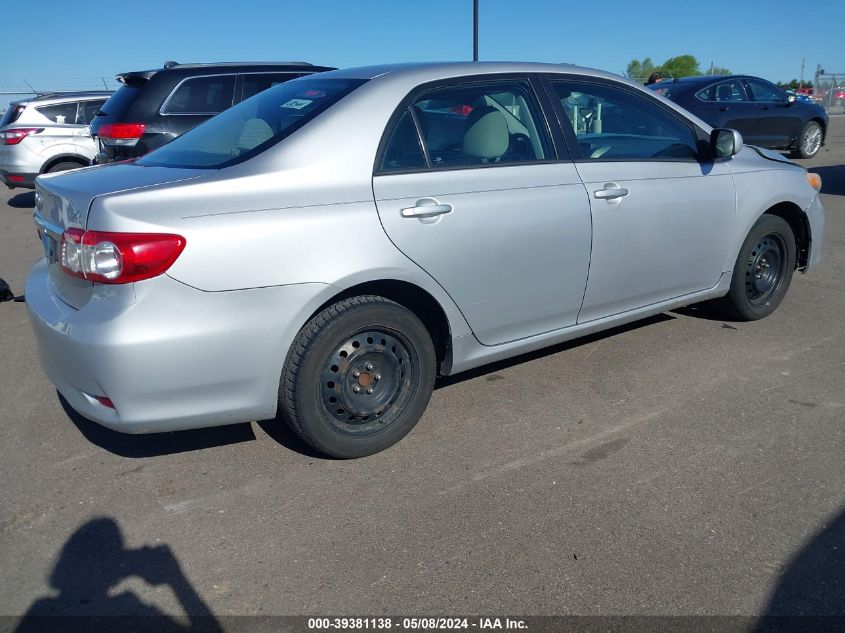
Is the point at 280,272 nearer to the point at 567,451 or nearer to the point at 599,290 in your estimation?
the point at 567,451

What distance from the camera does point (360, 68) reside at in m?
3.91

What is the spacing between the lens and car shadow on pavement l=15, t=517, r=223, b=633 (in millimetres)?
2402

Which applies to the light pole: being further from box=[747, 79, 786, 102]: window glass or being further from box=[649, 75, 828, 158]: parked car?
box=[747, 79, 786, 102]: window glass

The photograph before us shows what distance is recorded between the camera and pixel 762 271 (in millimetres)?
4996

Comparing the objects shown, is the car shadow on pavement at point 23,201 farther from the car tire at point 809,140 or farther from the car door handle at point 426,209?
the car tire at point 809,140

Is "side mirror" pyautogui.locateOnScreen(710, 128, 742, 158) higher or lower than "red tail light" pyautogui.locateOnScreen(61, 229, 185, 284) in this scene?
higher

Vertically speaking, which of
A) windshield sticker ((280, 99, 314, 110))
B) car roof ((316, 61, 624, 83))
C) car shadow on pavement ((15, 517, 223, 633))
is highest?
car roof ((316, 61, 624, 83))

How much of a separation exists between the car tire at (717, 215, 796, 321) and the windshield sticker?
9.48 feet

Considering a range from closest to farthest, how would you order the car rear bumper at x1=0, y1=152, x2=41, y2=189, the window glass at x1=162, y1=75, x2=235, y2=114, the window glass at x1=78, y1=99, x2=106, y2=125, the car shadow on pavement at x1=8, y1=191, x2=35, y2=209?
the window glass at x1=162, y1=75, x2=235, y2=114 < the car rear bumper at x1=0, y1=152, x2=41, y2=189 < the window glass at x1=78, y1=99, x2=106, y2=125 < the car shadow on pavement at x1=8, y1=191, x2=35, y2=209

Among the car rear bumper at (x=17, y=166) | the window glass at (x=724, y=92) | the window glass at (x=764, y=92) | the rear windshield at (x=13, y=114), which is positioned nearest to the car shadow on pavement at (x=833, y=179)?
the window glass at (x=764, y=92)

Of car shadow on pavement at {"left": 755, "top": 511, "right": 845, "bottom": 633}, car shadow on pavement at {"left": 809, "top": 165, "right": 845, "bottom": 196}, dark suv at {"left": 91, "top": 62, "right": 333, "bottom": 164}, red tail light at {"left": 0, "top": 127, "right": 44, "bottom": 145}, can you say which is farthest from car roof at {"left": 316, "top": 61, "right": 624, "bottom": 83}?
red tail light at {"left": 0, "top": 127, "right": 44, "bottom": 145}

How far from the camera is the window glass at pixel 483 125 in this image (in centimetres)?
350

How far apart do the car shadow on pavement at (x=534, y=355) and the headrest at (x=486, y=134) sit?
1.26 meters

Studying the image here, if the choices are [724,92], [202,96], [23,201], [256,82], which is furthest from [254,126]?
[724,92]
